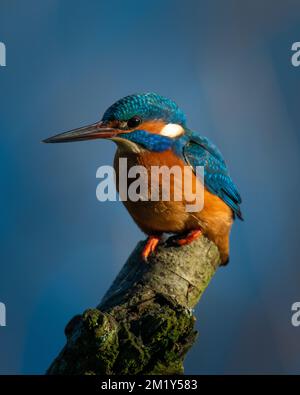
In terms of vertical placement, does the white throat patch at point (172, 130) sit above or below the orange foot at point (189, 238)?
above

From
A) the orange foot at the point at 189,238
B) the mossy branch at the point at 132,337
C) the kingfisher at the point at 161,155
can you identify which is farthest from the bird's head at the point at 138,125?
the mossy branch at the point at 132,337

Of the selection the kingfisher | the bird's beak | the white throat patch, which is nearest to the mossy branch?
the kingfisher

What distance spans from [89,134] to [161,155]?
0.34 metres

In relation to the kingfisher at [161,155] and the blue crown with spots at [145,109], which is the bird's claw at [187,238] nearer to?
the kingfisher at [161,155]

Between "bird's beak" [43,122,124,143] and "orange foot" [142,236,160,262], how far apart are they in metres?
0.49

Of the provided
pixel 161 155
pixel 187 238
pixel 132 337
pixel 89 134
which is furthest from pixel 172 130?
pixel 132 337

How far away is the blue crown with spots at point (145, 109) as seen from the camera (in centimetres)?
291

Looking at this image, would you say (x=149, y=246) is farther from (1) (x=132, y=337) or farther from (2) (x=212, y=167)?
(1) (x=132, y=337)

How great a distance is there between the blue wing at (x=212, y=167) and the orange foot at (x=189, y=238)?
0.28 m
